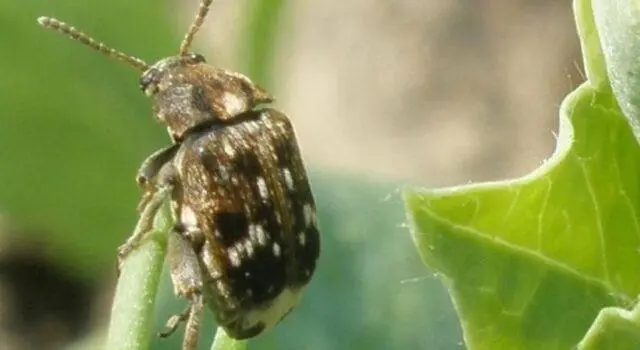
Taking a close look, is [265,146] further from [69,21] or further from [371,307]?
[69,21]

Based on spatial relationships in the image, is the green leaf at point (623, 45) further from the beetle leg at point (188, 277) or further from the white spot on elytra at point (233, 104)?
the white spot on elytra at point (233, 104)

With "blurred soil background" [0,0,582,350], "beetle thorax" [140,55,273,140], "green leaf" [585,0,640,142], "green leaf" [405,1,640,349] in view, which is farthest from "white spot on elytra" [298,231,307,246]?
"green leaf" [585,0,640,142]

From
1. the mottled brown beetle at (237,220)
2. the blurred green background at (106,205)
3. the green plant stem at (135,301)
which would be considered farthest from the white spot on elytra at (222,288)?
the blurred green background at (106,205)

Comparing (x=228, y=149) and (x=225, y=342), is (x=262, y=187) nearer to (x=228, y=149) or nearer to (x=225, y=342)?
(x=228, y=149)

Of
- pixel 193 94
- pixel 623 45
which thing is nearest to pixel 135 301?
pixel 623 45

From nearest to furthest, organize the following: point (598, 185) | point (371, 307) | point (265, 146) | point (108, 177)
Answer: point (598, 185), point (265, 146), point (371, 307), point (108, 177)

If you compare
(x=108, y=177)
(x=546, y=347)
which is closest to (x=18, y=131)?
(x=108, y=177)
